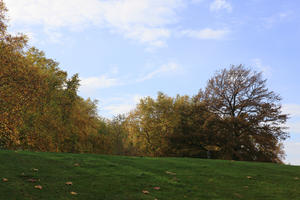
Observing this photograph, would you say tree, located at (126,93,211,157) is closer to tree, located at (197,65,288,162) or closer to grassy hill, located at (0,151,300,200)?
tree, located at (197,65,288,162)

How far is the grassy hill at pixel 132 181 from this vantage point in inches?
421

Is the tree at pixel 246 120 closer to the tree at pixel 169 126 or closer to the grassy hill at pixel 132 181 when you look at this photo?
the tree at pixel 169 126

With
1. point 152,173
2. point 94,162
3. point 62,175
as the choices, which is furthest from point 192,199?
point 94,162

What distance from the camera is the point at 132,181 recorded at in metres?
12.8

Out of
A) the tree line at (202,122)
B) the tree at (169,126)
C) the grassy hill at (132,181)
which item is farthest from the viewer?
the tree at (169,126)

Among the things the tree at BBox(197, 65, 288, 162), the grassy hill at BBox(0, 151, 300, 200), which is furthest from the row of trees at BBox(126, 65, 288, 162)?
the grassy hill at BBox(0, 151, 300, 200)

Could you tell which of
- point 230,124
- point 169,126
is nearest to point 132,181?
point 230,124

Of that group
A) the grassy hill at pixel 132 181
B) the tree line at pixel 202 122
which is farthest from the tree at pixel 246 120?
the grassy hill at pixel 132 181

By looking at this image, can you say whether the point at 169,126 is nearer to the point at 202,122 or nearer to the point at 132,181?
the point at 202,122

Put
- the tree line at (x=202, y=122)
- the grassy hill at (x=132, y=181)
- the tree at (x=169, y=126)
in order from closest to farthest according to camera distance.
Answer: the grassy hill at (x=132, y=181) < the tree line at (x=202, y=122) < the tree at (x=169, y=126)

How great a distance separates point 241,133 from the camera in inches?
1625

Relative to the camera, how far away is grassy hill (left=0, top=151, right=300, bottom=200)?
10705mm

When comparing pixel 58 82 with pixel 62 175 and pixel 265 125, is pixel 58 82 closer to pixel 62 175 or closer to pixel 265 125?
pixel 62 175

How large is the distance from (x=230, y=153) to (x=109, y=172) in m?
29.3
